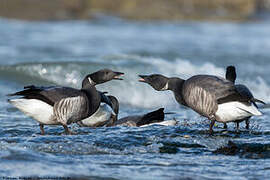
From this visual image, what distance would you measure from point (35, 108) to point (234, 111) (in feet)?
10.2

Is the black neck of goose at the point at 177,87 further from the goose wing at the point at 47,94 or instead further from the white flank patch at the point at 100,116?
the goose wing at the point at 47,94

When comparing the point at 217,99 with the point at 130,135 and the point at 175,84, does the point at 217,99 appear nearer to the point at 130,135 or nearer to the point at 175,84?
the point at 175,84

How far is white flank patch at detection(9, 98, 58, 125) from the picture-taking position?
8.53 meters

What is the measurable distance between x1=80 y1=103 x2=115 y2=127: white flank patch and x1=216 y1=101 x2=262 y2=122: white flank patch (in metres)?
2.53

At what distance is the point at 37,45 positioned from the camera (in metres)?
23.8

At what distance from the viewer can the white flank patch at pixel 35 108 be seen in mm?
8531

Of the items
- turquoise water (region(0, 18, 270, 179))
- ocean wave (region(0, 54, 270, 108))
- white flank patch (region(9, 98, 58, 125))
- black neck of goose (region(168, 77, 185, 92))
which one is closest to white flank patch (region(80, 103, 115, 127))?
turquoise water (region(0, 18, 270, 179))

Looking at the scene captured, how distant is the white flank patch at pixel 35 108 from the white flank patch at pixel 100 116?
1.86 m

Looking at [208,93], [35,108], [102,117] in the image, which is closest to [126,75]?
[102,117]

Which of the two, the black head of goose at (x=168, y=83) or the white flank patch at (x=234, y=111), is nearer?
the white flank patch at (x=234, y=111)

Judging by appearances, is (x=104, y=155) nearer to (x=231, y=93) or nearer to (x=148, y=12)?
(x=231, y=93)

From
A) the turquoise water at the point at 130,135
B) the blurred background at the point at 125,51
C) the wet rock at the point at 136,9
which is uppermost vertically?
the wet rock at the point at 136,9

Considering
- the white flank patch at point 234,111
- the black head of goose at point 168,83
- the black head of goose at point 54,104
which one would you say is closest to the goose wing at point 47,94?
the black head of goose at point 54,104

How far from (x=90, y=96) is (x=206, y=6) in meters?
49.8
